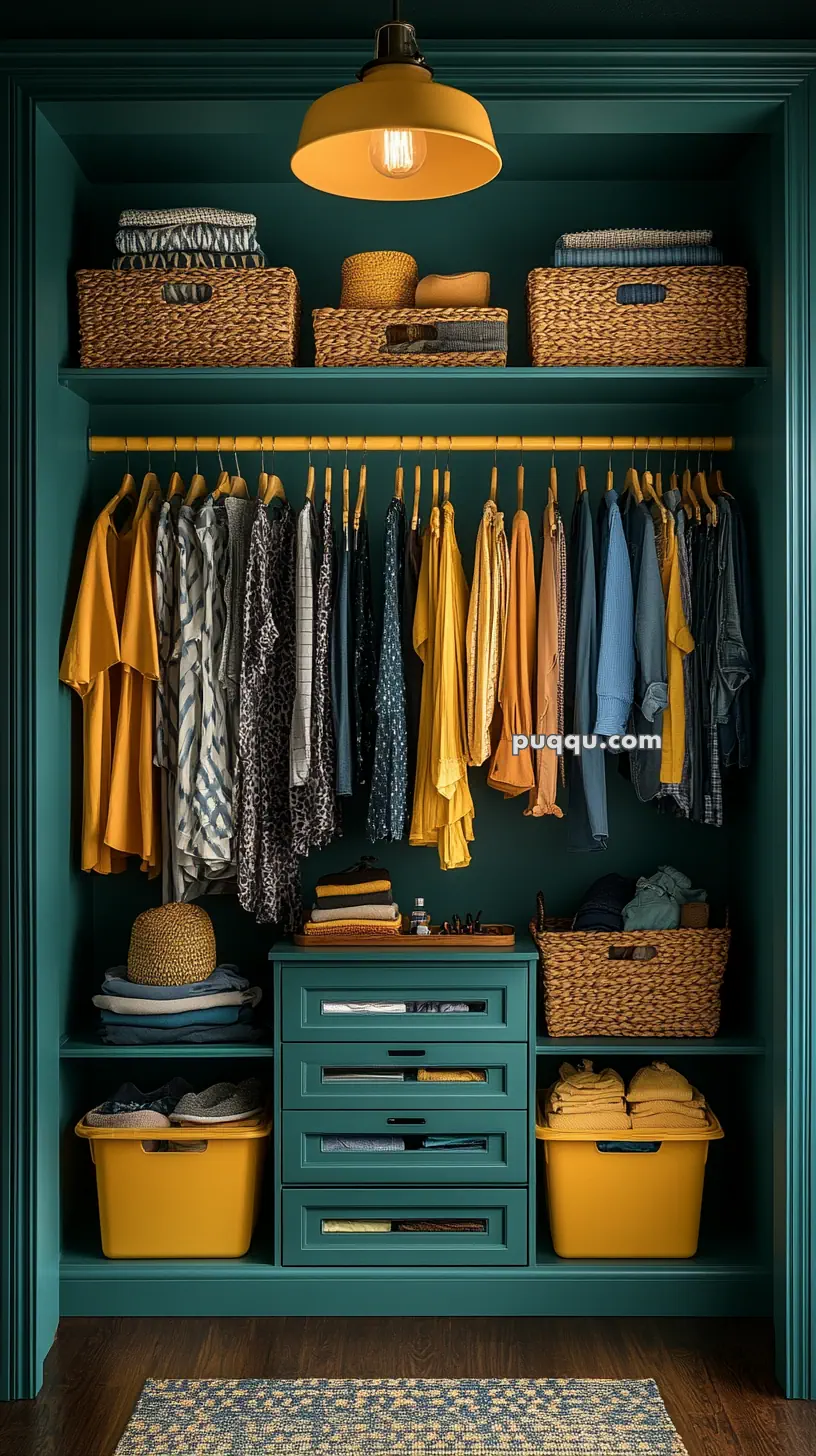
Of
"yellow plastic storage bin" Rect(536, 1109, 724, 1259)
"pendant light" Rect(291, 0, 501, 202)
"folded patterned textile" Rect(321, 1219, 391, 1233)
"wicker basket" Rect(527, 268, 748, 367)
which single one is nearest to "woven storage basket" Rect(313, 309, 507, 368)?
"wicker basket" Rect(527, 268, 748, 367)

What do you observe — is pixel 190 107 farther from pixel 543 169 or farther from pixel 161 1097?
pixel 161 1097

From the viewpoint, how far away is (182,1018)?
3.16 meters

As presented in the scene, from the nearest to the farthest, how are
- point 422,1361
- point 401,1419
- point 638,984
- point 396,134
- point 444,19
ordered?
point 396,134
point 401,1419
point 444,19
point 422,1361
point 638,984

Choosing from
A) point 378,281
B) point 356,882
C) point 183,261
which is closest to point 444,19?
point 378,281

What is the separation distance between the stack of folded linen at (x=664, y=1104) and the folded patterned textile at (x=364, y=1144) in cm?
59

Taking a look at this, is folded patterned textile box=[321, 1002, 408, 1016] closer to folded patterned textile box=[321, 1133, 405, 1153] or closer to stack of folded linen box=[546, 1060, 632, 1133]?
folded patterned textile box=[321, 1133, 405, 1153]

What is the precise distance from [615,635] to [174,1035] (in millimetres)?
1479

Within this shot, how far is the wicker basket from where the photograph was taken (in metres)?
3.10

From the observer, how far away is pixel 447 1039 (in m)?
3.11

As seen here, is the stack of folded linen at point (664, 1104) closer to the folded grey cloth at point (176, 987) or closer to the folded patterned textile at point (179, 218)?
the folded grey cloth at point (176, 987)

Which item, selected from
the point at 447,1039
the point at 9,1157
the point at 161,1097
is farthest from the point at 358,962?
the point at 9,1157

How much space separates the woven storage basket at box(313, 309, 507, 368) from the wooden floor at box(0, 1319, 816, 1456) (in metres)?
2.31

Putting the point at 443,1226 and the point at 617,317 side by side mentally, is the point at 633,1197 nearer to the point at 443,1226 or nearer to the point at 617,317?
the point at 443,1226

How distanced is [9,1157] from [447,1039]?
3.42ft
